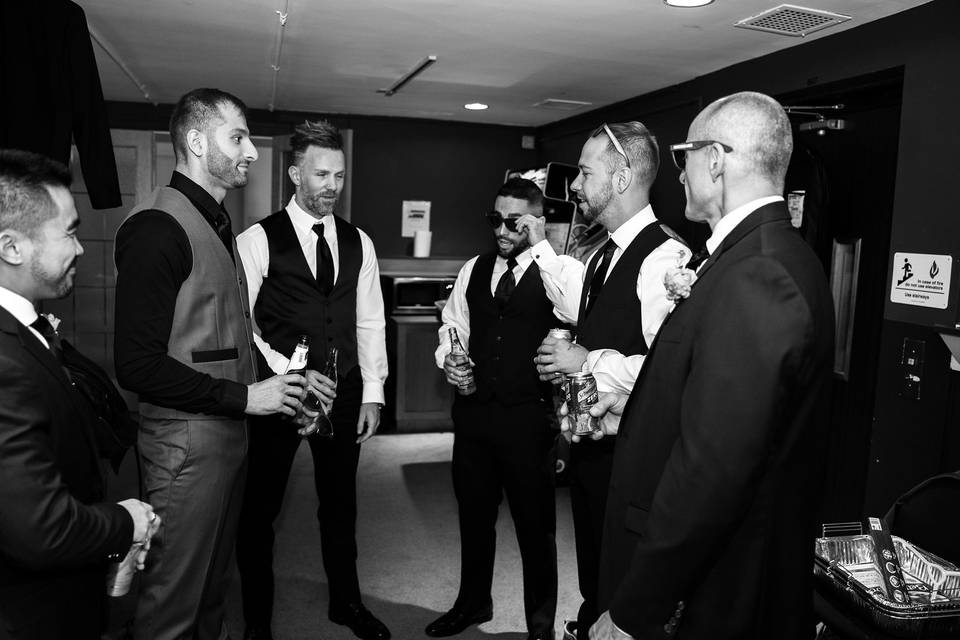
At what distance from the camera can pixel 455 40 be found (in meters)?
3.58

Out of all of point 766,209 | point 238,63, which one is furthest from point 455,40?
point 766,209

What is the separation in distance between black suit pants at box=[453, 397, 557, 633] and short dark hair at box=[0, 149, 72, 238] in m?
1.66

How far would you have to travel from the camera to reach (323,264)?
2.67 m

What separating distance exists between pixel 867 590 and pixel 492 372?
4.58 feet

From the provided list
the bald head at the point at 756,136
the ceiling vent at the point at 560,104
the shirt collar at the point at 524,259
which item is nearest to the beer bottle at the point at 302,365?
the shirt collar at the point at 524,259

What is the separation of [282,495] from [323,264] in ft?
2.79

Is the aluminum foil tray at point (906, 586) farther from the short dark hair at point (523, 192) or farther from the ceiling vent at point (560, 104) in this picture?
the ceiling vent at point (560, 104)

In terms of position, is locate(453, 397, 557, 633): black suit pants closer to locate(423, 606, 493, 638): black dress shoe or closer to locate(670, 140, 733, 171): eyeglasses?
locate(423, 606, 493, 638): black dress shoe

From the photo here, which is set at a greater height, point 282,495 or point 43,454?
point 43,454

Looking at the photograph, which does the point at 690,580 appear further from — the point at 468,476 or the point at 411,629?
the point at 411,629

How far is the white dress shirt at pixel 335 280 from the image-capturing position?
258cm

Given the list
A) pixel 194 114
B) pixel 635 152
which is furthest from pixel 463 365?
pixel 194 114

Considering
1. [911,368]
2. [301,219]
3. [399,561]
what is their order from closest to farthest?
[301,219] → [911,368] → [399,561]

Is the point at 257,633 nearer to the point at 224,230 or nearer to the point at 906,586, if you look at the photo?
the point at 224,230
